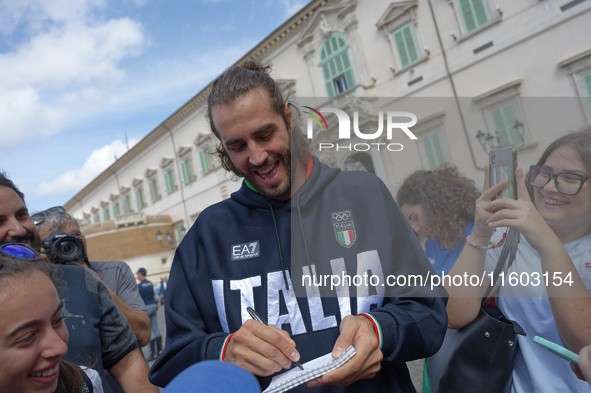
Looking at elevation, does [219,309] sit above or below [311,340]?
above

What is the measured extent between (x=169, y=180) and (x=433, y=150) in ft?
81.3

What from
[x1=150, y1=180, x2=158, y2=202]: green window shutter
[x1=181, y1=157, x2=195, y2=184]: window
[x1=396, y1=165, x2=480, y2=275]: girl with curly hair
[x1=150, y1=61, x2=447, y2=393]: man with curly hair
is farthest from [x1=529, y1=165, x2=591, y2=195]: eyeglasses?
[x1=150, y1=180, x2=158, y2=202]: green window shutter

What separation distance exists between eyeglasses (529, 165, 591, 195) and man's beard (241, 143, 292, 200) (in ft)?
2.42

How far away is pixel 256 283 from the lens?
1293 millimetres

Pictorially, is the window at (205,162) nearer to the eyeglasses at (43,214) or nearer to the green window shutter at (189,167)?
the green window shutter at (189,167)

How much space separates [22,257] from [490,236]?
1.46 m

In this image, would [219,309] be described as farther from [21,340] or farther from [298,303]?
[21,340]

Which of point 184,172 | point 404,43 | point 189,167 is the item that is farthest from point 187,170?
point 404,43

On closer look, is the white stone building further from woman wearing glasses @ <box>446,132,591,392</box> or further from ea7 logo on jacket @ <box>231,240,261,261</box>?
ea7 logo on jacket @ <box>231,240,261,261</box>

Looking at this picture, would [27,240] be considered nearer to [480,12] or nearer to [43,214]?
[43,214]

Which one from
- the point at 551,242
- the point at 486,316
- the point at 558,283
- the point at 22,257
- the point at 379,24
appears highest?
the point at 379,24

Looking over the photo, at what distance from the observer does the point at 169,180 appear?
24906 mm

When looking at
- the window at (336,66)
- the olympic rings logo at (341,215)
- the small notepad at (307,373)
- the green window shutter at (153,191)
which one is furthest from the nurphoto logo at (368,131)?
the green window shutter at (153,191)

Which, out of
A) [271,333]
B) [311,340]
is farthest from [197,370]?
[311,340]
